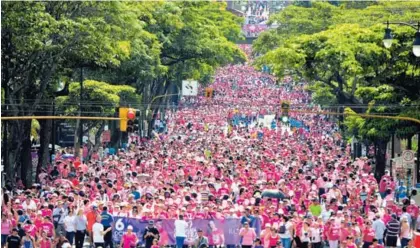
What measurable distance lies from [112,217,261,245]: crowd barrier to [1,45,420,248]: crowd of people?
0.06 m

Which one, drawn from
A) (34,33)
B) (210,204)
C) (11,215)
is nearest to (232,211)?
(210,204)

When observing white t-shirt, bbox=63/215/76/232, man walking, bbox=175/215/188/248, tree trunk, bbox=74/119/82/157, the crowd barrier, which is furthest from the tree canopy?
man walking, bbox=175/215/188/248

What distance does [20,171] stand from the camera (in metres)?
45.5

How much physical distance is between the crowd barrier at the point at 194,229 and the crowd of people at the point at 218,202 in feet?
0.20

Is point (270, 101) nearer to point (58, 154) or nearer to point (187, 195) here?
point (58, 154)

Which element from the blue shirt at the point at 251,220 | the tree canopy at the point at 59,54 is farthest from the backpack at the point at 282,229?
the tree canopy at the point at 59,54

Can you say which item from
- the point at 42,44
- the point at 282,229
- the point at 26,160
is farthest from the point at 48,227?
the point at 26,160

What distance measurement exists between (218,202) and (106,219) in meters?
4.39

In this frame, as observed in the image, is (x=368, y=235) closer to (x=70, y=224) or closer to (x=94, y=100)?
(x=70, y=224)

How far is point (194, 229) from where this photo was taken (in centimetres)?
2745

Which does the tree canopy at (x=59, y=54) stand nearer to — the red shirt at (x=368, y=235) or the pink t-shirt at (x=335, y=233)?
the pink t-shirt at (x=335, y=233)

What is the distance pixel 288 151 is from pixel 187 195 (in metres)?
22.8

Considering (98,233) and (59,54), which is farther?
(59,54)

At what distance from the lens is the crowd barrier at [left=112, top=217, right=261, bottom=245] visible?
27.5 metres
